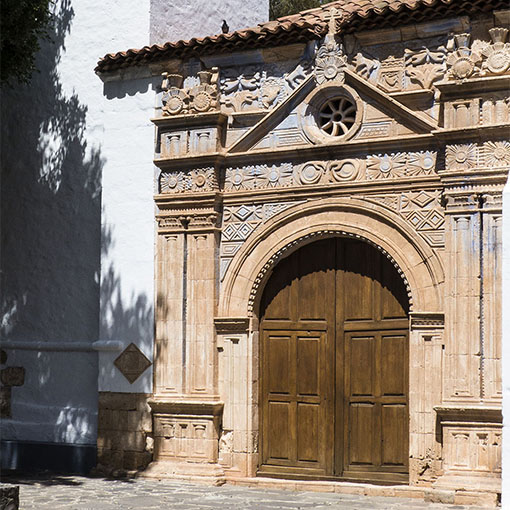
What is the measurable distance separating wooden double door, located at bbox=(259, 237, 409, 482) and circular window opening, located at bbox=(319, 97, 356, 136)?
1201 millimetres

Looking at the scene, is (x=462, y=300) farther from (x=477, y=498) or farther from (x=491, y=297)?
(x=477, y=498)

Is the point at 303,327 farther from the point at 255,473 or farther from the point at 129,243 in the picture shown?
the point at 129,243

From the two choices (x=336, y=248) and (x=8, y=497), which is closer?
(x=8, y=497)

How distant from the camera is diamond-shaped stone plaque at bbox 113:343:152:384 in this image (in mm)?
11836

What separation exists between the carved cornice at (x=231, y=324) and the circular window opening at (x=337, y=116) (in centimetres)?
226

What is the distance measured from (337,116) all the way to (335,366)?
8.85ft

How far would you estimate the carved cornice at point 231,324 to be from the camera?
11.3m

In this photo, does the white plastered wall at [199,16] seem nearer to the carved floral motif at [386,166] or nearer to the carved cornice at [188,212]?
the carved cornice at [188,212]

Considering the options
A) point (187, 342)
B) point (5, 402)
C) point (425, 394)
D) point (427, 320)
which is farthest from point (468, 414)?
point (5, 402)

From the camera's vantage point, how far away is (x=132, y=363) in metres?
11.9

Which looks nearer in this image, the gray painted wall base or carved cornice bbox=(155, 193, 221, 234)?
carved cornice bbox=(155, 193, 221, 234)

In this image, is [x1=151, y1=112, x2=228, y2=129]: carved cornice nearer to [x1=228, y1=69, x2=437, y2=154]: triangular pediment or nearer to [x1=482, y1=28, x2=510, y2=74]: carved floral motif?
[x1=228, y1=69, x2=437, y2=154]: triangular pediment

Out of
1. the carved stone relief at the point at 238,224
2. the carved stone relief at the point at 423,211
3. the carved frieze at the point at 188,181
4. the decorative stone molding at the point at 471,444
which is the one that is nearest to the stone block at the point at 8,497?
the decorative stone molding at the point at 471,444

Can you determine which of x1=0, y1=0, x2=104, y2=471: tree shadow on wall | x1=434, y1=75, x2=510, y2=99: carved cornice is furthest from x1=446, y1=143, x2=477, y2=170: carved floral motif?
x1=0, y1=0, x2=104, y2=471: tree shadow on wall
